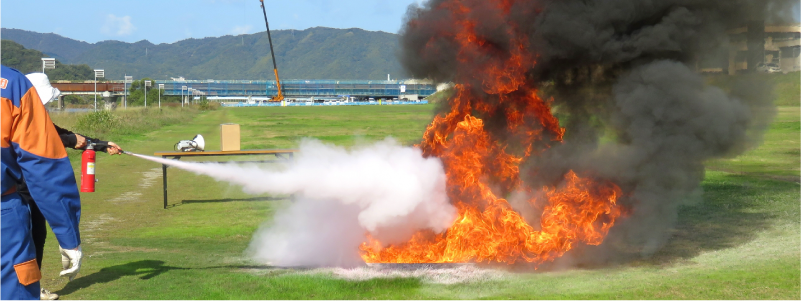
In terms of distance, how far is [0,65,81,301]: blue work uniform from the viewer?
4184 mm

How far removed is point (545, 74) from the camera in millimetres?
9812

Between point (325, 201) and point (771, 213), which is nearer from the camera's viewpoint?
point (325, 201)

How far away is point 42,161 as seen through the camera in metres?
4.20

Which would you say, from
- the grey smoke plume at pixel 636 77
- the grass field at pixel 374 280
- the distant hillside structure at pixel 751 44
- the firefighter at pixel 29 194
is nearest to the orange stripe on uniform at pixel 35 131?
the firefighter at pixel 29 194

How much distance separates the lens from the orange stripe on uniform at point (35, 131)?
418cm

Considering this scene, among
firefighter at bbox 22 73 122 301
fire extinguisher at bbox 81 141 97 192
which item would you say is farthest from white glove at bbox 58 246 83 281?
Answer: fire extinguisher at bbox 81 141 97 192

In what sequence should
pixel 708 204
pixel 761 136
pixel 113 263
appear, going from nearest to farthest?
pixel 113 263 → pixel 761 136 → pixel 708 204

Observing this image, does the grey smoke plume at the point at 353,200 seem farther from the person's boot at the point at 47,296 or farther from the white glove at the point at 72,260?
the white glove at the point at 72,260

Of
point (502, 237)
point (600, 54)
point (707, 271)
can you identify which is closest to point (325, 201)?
point (502, 237)

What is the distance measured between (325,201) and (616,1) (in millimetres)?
5256

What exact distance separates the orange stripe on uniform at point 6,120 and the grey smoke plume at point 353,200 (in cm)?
536

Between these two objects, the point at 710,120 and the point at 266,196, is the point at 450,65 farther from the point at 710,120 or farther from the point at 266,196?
the point at 266,196

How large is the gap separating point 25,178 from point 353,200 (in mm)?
5474

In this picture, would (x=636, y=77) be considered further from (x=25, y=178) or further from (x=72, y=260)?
(x=25, y=178)
